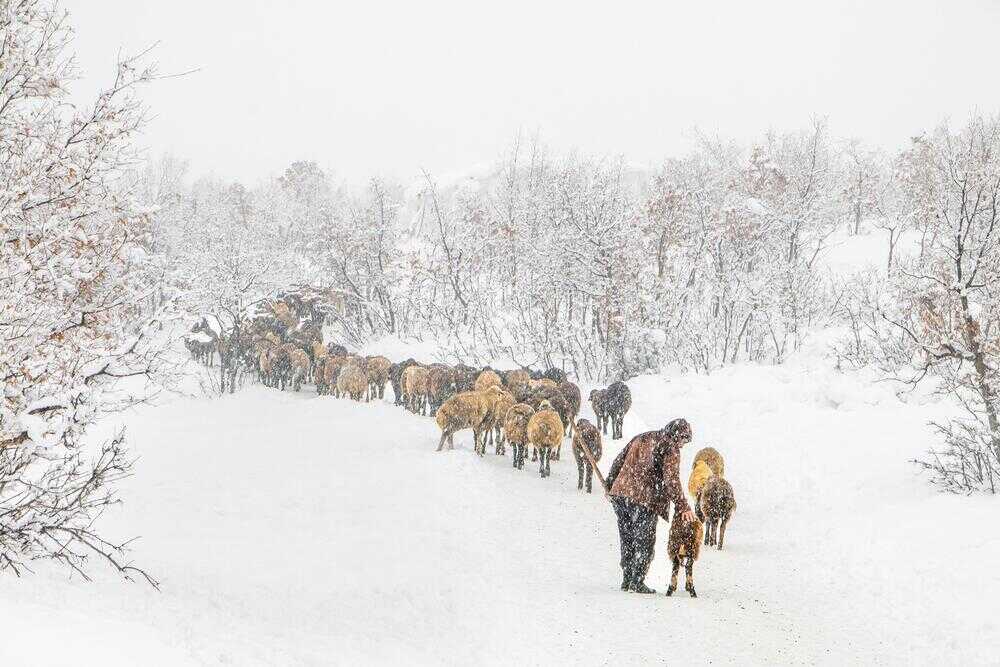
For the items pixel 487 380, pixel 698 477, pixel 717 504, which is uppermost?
pixel 487 380

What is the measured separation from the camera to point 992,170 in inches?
348

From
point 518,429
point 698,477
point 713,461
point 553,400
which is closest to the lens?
point 698,477

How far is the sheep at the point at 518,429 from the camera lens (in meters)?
10.6

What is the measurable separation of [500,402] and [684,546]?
19.4 feet

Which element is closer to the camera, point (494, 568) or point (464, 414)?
point (494, 568)

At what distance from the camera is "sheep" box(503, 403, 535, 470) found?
1057 centimetres

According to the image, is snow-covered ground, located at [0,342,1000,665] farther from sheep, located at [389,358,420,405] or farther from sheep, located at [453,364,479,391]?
sheep, located at [389,358,420,405]

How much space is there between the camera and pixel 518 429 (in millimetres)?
10594

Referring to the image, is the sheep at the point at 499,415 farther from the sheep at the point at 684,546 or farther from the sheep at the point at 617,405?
the sheep at the point at 684,546

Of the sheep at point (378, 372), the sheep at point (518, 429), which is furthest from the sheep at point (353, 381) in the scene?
the sheep at point (518, 429)

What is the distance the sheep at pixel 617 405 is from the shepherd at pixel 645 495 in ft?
23.9

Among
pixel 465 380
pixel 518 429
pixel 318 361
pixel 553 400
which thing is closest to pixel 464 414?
pixel 518 429

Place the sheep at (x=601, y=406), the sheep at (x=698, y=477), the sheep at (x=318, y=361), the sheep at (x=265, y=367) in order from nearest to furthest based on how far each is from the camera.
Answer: the sheep at (x=698, y=477) < the sheep at (x=601, y=406) < the sheep at (x=318, y=361) < the sheep at (x=265, y=367)

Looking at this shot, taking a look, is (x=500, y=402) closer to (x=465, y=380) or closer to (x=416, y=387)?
(x=465, y=380)
